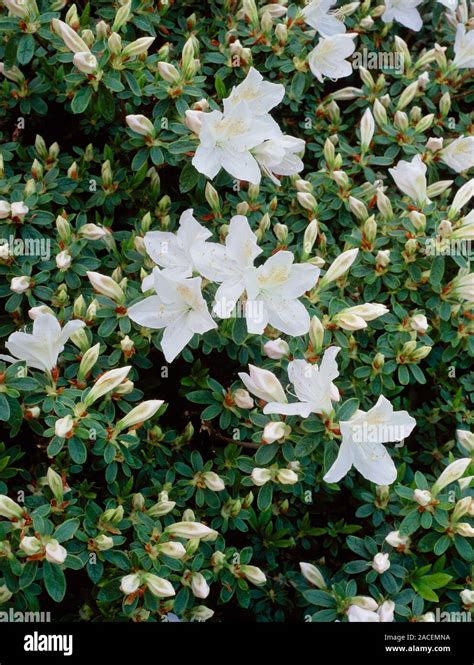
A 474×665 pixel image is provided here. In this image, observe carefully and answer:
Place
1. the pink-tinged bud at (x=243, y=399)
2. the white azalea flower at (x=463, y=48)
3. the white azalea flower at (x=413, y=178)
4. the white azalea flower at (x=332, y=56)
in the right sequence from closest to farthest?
the pink-tinged bud at (x=243, y=399)
the white azalea flower at (x=413, y=178)
the white azalea flower at (x=332, y=56)
the white azalea flower at (x=463, y=48)

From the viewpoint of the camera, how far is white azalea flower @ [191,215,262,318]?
237cm

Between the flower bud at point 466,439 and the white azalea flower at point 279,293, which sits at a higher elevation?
the white azalea flower at point 279,293

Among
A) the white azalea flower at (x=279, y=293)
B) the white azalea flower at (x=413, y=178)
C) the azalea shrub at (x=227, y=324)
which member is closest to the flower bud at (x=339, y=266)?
the azalea shrub at (x=227, y=324)

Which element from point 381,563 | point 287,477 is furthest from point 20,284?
point 381,563

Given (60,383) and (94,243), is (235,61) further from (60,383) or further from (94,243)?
(60,383)

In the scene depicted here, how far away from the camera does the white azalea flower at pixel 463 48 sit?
3.22 metres

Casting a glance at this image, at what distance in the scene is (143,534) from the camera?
2.32 m

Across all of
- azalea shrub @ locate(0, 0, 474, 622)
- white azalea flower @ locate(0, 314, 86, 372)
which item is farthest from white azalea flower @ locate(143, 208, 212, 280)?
white azalea flower @ locate(0, 314, 86, 372)

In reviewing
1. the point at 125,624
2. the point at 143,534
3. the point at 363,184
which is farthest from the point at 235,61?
the point at 125,624

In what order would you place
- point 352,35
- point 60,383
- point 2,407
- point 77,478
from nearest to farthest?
point 2,407
point 60,383
point 77,478
point 352,35

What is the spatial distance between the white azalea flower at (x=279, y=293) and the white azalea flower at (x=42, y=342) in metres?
0.52

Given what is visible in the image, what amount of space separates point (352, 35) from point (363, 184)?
565mm

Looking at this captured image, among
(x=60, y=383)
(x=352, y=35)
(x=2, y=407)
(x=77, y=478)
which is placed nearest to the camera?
(x=2, y=407)

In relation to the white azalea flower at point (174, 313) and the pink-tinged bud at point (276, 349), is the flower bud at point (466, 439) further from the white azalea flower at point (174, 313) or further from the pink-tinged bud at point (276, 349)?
the white azalea flower at point (174, 313)
